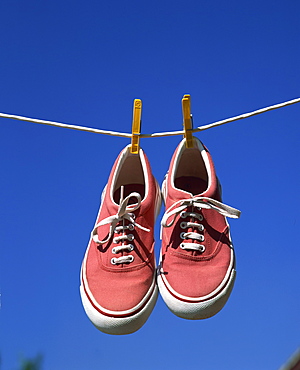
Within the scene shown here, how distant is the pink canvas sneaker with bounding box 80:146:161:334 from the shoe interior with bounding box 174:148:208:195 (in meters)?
0.19

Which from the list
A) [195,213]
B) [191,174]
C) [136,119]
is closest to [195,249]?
[195,213]

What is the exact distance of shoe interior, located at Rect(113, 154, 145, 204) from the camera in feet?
8.88

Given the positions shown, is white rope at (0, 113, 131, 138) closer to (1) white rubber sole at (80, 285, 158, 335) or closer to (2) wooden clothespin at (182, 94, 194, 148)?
(2) wooden clothespin at (182, 94, 194, 148)

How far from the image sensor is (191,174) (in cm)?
279

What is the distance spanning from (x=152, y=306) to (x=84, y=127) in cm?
86

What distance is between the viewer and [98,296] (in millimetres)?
2320

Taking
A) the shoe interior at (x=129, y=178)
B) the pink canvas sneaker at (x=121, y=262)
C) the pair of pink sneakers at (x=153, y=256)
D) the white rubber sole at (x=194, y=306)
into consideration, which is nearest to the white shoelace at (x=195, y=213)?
the pair of pink sneakers at (x=153, y=256)

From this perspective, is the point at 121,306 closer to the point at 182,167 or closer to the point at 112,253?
the point at 112,253

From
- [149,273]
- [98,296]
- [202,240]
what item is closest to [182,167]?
[202,240]

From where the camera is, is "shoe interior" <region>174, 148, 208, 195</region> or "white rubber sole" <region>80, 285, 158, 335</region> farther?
"shoe interior" <region>174, 148, 208, 195</region>

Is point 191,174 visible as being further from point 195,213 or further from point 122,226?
point 122,226

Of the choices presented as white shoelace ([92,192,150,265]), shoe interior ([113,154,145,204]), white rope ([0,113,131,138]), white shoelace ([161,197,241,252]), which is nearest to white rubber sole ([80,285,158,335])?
white shoelace ([92,192,150,265])

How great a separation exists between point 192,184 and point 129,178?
33cm

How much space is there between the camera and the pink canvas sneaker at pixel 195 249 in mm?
2240
